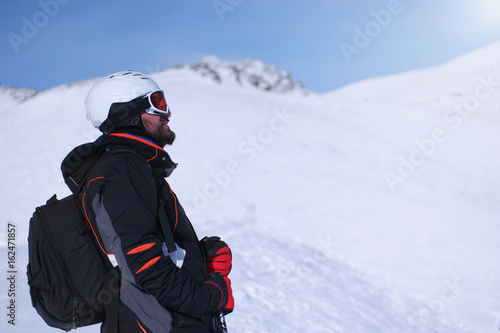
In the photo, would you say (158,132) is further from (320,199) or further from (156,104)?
(320,199)

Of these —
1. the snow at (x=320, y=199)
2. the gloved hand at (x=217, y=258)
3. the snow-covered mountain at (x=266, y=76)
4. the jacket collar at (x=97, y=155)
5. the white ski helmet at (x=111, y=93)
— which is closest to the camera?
the jacket collar at (x=97, y=155)

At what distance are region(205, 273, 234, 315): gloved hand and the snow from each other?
3.35m

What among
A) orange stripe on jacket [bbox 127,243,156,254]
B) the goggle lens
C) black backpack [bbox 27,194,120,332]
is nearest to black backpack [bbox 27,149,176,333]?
black backpack [bbox 27,194,120,332]

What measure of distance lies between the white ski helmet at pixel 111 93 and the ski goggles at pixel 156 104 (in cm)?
3

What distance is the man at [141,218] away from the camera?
2.05 metres

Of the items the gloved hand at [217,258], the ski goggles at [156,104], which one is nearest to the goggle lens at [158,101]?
the ski goggles at [156,104]

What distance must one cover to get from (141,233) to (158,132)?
67 cm

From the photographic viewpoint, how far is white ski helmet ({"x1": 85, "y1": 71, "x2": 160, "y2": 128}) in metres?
2.44

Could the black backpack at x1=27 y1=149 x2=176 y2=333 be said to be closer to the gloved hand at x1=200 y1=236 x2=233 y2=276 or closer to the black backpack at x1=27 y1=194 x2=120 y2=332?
the black backpack at x1=27 y1=194 x2=120 y2=332

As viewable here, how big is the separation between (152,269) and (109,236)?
248 mm

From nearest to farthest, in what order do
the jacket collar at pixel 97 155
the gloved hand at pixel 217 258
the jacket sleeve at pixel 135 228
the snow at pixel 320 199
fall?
1. the jacket sleeve at pixel 135 228
2. the jacket collar at pixel 97 155
3. the gloved hand at pixel 217 258
4. the snow at pixel 320 199

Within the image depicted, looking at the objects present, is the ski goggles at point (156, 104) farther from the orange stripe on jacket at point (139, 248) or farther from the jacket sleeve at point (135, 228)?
the orange stripe on jacket at point (139, 248)

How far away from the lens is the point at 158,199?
7.11 ft

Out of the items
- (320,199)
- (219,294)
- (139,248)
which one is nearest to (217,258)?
(219,294)
